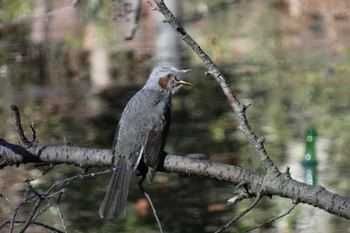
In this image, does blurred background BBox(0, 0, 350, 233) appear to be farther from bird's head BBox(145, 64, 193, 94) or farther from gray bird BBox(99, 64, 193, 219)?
gray bird BBox(99, 64, 193, 219)

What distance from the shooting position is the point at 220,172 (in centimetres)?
448

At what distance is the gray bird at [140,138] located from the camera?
541 cm

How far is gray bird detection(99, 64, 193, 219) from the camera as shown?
5.41 m

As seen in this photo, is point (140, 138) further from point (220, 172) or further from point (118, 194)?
point (220, 172)

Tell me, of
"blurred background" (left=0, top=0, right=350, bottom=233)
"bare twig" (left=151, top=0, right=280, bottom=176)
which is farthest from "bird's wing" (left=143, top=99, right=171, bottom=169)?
"blurred background" (left=0, top=0, right=350, bottom=233)

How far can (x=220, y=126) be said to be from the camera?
1241cm

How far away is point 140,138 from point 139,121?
0.42 feet

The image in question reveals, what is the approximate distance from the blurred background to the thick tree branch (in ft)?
12.6

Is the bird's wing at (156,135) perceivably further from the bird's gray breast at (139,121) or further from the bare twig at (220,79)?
the bare twig at (220,79)

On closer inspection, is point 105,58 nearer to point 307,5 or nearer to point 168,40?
point 168,40

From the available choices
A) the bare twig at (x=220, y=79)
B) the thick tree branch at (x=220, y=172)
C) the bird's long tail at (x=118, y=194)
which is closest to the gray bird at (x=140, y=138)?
the bird's long tail at (x=118, y=194)

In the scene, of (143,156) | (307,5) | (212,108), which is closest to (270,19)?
(307,5)

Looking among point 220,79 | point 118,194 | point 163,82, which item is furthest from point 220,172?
point 163,82

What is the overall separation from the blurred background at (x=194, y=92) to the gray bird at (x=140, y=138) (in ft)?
8.48
